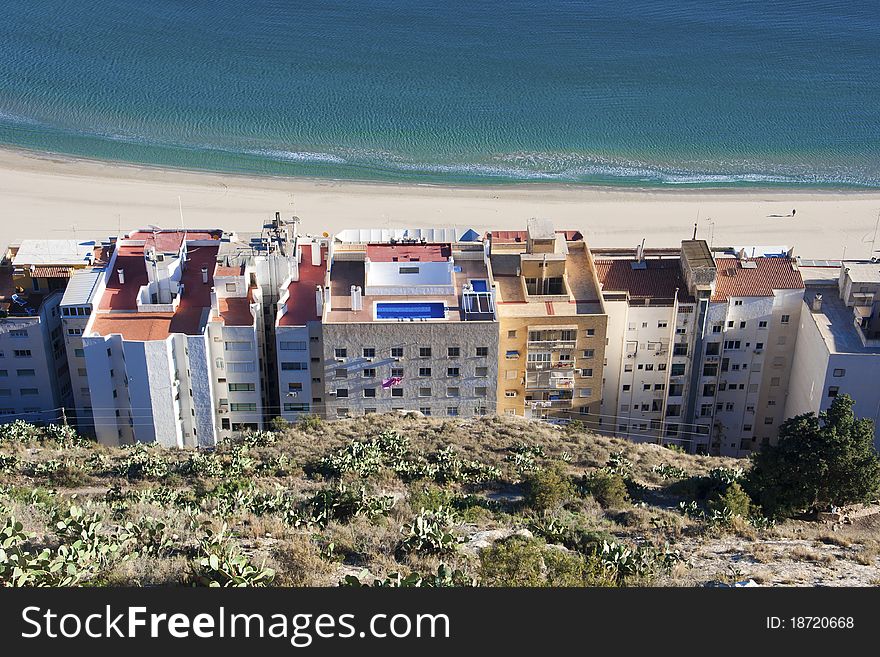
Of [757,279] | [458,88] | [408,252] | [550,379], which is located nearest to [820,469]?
[550,379]

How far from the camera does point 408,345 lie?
62.4 meters

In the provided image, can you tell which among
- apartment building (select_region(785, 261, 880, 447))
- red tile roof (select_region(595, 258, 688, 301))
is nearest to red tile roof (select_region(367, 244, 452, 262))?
red tile roof (select_region(595, 258, 688, 301))

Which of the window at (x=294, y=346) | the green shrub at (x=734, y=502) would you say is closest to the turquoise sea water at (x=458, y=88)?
the window at (x=294, y=346)

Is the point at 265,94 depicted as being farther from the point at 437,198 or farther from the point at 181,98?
the point at 437,198

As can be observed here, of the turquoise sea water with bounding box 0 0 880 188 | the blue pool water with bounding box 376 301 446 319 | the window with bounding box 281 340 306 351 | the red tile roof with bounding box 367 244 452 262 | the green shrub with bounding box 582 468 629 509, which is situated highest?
the turquoise sea water with bounding box 0 0 880 188

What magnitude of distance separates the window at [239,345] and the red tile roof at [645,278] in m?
24.3

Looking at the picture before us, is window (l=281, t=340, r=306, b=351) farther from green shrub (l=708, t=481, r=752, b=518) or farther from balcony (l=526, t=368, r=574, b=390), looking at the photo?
green shrub (l=708, t=481, r=752, b=518)

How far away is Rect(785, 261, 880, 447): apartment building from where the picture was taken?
62.2m

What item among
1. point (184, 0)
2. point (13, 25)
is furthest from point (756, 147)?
point (13, 25)

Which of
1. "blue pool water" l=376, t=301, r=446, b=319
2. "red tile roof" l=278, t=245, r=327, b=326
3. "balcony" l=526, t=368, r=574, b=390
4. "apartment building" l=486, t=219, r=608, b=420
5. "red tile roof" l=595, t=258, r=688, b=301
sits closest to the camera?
"blue pool water" l=376, t=301, r=446, b=319

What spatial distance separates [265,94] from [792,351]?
98131 mm

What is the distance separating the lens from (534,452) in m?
51.8

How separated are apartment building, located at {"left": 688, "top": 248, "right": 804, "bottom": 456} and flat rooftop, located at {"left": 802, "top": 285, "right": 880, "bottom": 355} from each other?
1891mm

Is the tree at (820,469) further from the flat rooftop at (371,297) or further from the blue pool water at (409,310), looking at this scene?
the blue pool water at (409,310)
